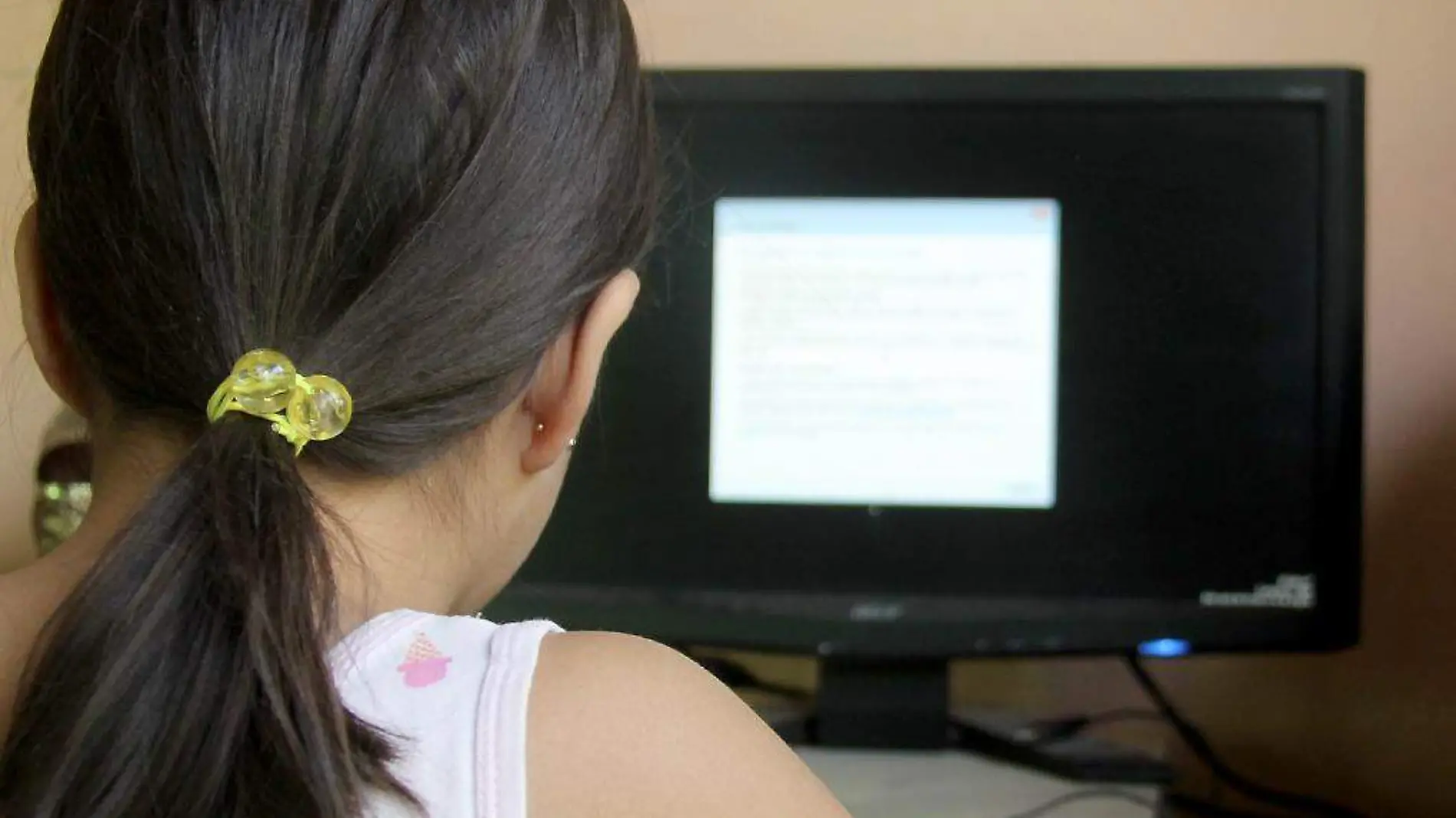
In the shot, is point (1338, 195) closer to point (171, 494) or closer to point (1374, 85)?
point (1374, 85)

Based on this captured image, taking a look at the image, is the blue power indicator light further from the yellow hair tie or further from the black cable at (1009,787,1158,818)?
the yellow hair tie

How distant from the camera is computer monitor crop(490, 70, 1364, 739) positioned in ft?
3.14

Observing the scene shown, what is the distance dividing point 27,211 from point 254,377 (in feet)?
0.59

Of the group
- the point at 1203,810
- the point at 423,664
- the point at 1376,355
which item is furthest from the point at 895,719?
the point at 423,664

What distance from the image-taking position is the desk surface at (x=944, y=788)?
2.84 ft

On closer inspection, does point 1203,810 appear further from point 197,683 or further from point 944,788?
point 197,683

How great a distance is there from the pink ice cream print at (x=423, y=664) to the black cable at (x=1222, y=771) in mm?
630

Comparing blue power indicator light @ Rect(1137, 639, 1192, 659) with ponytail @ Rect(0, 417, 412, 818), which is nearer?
ponytail @ Rect(0, 417, 412, 818)

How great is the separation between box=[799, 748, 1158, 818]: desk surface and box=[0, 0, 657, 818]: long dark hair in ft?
1.42

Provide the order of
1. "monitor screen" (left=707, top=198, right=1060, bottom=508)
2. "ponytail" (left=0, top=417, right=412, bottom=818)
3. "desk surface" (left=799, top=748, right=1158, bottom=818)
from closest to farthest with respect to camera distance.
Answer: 1. "ponytail" (left=0, top=417, right=412, bottom=818)
2. "desk surface" (left=799, top=748, right=1158, bottom=818)
3. "monitor screen" (left=707, top=198, right=1060, bottom=508)

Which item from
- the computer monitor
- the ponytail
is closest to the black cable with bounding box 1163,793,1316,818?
the computer monitor

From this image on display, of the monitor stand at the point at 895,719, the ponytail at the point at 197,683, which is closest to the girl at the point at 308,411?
the ponytail at the point at 197,683

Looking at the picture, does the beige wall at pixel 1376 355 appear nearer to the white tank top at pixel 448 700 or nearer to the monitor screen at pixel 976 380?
the monitor screen at pixel 976 380

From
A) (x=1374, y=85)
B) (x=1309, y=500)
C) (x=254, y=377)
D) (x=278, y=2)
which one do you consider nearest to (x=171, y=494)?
(x=254, y=377)
